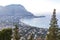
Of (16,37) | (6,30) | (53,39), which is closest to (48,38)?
(53,39)

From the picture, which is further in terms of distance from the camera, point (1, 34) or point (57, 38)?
point (1, 34)

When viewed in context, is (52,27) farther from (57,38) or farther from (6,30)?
(6,30)

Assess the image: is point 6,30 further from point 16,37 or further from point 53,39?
point 53,39

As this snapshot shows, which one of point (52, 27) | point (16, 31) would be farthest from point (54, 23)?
point (16, 31)

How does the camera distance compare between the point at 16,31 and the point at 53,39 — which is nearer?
the point at 53,39

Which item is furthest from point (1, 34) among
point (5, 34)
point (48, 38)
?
point (48, 38)

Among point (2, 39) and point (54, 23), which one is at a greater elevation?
point (54, 23)

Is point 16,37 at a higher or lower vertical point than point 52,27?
lower

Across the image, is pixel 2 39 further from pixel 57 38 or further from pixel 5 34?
pixel 57 38
